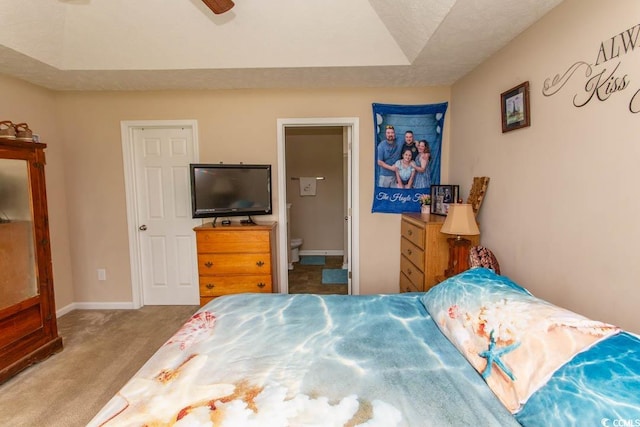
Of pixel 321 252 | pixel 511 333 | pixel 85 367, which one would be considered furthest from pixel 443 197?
pixel 85 367

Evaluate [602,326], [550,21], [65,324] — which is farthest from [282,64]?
[65,324]

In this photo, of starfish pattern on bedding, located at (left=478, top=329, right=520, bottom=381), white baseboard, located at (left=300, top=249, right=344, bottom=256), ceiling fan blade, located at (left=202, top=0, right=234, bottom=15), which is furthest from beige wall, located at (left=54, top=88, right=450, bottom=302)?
white baseboard, located at (left=300, top=249, right=344, bottom=256)

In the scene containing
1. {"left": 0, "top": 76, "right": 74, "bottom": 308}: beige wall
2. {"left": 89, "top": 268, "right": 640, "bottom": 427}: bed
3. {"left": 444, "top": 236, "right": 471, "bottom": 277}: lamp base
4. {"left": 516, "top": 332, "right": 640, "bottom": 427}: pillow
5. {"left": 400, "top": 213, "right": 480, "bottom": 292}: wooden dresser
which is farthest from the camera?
{"left": 0, "top": 76, "right": 74, "bottom": 308}: beige wall

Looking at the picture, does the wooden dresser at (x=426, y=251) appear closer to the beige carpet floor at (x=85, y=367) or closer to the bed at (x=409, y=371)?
the bed at (x=409, y=371)

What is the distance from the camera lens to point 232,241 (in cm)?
287

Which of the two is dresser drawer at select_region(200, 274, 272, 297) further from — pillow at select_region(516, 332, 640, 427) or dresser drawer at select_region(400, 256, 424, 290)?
pillow at select_region(516, 332, 640, 427)

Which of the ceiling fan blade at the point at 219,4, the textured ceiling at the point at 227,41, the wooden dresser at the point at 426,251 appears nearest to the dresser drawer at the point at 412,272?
the wooden dresser at the point at 426,251

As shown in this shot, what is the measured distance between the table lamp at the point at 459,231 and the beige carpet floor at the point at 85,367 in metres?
2.57

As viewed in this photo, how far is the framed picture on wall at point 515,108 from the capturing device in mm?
1910

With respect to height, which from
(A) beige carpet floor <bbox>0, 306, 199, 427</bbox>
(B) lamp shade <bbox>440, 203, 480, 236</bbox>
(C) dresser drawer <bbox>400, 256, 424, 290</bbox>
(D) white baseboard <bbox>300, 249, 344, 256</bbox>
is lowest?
(A) beige carpet floor <bbox>0, 306, 199, 427</bbox>

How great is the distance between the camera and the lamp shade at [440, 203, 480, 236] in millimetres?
2154

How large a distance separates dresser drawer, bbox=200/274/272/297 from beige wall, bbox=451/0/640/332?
2041 mm

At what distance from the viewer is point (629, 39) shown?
1282mm

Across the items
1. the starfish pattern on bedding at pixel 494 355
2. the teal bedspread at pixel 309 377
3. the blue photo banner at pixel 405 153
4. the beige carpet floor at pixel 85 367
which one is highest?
the blue photo banner at pixel 405 153
